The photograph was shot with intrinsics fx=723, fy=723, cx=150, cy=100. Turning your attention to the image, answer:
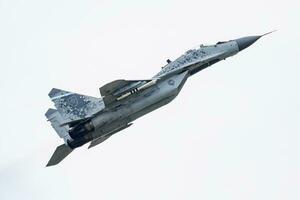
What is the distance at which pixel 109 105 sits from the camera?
50.0 metres

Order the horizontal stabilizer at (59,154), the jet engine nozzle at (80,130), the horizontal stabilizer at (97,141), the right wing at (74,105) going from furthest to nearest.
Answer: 1. the horizontal stabilizer at (97,141)
2. the horizontal stabilizer at (59,154)
3. the right wing at (74,105)
4. the jet engine nozzle at (80,130)

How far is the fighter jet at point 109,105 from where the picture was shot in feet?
164

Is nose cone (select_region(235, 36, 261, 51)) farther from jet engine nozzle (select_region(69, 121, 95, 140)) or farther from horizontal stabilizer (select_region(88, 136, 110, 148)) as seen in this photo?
jet engine nozzle (select_region(69, 121, 95, 140))

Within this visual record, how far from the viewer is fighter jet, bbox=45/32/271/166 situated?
50.0 meters

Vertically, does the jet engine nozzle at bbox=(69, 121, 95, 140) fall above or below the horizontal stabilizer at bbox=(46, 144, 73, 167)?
above

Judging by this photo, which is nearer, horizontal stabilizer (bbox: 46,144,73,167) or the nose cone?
horizontal stabilizer (bbox: 46,144,73,167)

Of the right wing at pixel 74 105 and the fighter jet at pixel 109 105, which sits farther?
the right wing at pixel 74 105

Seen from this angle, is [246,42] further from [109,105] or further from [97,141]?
[97,141]

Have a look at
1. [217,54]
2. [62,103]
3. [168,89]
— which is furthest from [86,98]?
[217,54]

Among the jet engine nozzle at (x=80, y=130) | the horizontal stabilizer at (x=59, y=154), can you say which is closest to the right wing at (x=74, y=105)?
the jet engine nozzle at (x=80, y=130)

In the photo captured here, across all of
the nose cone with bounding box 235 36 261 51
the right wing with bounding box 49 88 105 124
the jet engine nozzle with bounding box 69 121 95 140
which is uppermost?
the right wing with bounding box 49 88 105 124

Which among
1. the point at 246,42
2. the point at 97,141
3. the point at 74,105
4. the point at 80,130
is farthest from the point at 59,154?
the point at 246,42

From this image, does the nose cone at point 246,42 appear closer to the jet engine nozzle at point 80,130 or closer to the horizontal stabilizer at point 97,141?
the horizontal stabilizer at point 97,141

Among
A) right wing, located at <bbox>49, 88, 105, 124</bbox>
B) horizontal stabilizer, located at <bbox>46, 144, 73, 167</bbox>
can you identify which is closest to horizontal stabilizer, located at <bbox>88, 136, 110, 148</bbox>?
horizontal stabilizer, located at <bbox>46, 144, 73, 167</bbox>
